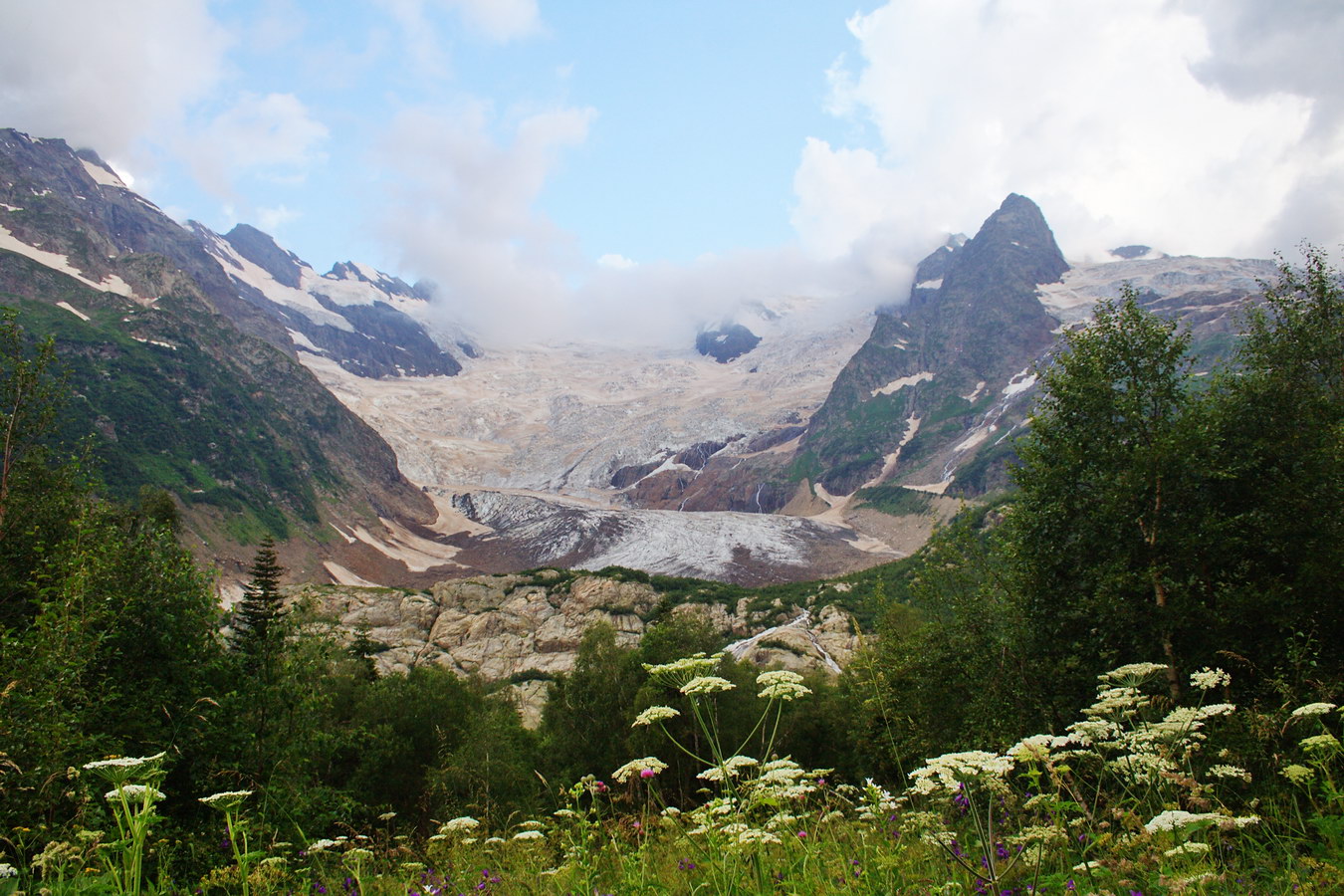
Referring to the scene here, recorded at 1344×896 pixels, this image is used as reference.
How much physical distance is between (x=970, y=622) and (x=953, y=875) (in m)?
12.4

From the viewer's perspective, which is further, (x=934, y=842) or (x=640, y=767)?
(x=640, y=767)

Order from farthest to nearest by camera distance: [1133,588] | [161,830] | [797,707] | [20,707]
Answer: [797,707] < [1133,588] < [161,830] < [20,707]

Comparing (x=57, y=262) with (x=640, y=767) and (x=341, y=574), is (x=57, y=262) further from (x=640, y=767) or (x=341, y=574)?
(x=640, y=767)

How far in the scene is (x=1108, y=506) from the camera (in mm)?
12703

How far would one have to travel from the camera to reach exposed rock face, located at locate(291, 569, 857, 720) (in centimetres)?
4959

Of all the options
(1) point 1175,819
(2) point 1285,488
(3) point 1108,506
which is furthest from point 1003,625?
(1) point 1175,819

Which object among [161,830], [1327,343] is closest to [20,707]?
[161,830]

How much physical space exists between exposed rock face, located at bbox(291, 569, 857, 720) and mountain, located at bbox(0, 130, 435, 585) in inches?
1402

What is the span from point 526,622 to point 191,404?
3328 inches

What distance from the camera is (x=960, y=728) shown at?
1480 cm

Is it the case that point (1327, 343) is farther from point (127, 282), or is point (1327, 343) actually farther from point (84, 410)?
point (127, 282)

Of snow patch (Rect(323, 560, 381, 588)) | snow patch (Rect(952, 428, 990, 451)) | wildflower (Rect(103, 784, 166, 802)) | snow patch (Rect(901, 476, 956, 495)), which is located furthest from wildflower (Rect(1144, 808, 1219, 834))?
snow patch (Rect(952, 428, 990, 451))

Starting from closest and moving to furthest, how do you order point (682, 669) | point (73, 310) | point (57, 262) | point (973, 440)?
point (682, 669) < point (73, 310) < point (57, 262) < point (973, 440)

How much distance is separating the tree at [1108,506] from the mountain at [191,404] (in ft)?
302
